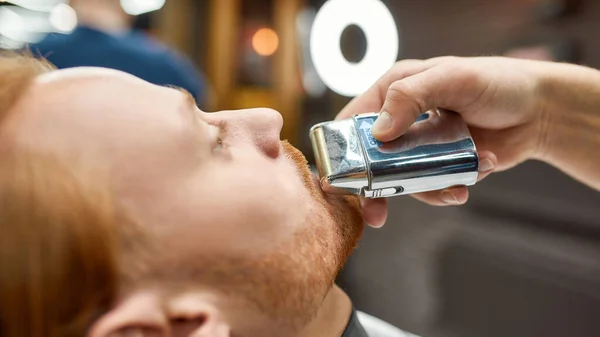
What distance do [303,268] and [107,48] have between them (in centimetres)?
133

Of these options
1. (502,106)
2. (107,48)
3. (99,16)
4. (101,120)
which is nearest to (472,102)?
(502,106)

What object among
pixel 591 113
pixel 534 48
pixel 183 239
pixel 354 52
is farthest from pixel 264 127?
pixel 354 52

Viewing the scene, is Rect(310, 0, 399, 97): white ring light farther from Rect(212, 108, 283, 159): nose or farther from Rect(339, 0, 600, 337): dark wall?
Rect(212, 108, 283, 159): nose

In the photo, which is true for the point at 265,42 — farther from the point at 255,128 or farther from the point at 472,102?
the point at 255,128

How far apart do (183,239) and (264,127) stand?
25 cm

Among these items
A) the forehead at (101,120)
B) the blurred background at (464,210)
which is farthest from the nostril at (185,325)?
the blurred background at (464,210)

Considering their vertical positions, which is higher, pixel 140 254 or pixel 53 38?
pixel 53 38

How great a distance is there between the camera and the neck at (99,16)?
1.81 metres

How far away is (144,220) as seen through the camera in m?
0.72

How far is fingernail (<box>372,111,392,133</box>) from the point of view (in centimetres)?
86

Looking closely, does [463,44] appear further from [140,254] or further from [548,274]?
[140,254]

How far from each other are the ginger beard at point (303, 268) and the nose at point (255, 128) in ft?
0.23

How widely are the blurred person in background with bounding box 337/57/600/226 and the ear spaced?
0.45 meters

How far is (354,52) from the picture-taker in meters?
3.19
